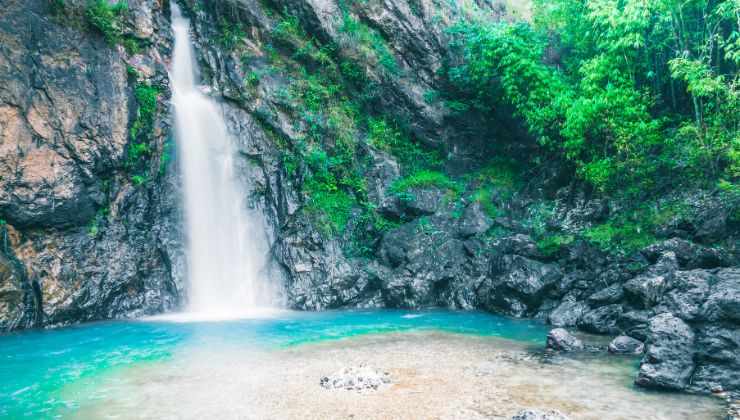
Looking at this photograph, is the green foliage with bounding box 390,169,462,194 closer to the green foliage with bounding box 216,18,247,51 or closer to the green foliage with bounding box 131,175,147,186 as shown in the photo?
the green foliage with bounding box 216,18,247,51

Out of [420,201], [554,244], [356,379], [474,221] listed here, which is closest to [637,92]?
[554,244]

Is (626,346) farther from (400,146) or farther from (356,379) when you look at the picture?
(400,146)

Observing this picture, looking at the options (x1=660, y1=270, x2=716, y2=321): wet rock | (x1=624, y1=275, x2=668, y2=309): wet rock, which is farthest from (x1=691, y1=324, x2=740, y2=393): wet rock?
(x1=624, y1=275, x2=668, y2=309): wet rock

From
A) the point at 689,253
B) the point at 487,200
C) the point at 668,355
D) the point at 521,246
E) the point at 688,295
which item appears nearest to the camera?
the point at 668,355

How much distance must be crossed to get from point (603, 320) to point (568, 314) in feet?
4.32

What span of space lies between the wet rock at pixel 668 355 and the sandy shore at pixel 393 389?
0.28 metres

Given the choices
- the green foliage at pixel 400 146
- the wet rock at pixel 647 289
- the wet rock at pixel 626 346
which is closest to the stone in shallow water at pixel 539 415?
the wet rock at pixel 626 346

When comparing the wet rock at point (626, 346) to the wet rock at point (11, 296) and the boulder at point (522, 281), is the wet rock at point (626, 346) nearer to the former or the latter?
the boulder at point (522, 281)

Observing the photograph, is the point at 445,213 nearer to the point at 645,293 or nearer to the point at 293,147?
the point at 293,147

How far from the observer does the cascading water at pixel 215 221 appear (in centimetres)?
1728

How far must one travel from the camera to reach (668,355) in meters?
7.29

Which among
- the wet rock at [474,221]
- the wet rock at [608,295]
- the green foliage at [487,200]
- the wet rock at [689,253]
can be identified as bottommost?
the wet rock at [608,295]

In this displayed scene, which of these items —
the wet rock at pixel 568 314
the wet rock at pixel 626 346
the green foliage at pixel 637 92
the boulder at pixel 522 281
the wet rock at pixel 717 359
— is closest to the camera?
the wet rock at pixel 717 359

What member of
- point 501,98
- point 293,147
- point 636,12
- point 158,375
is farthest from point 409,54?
point 158,375
